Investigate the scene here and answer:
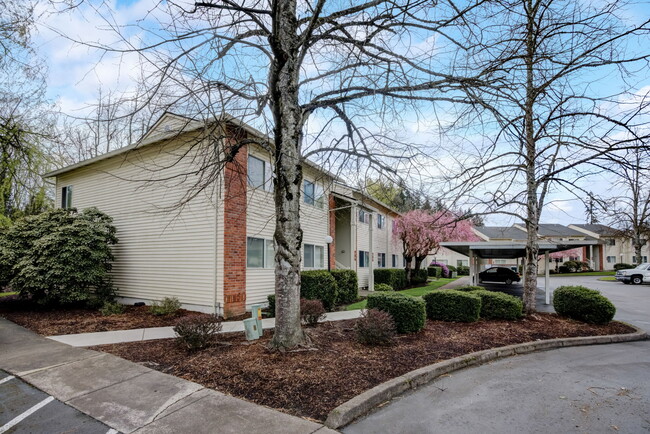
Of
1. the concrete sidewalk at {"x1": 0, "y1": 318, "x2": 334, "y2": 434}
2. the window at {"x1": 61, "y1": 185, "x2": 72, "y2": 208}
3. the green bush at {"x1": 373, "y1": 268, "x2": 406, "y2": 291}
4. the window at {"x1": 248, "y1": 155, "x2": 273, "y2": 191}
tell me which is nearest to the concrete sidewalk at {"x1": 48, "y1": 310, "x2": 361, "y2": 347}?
the concrete sidewalk at {"x1": 0, "y1": 318, "x2": 334, "y2": 434}

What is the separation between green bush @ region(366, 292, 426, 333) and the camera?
6992 millimetres

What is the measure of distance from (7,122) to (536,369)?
474 inches

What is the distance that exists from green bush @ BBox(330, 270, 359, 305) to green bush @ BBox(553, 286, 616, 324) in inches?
272

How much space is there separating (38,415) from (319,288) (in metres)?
8.17

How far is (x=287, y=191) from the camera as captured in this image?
574cm

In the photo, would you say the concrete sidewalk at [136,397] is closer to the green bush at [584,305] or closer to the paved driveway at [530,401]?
the paved driveway at [530,401]

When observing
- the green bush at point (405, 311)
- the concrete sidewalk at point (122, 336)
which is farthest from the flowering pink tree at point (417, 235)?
the concrete sidewalk at point (122, 336)

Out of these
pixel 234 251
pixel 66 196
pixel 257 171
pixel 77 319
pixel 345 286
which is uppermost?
pixel 257 171

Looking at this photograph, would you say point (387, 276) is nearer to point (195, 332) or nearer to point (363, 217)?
point (363, 217)

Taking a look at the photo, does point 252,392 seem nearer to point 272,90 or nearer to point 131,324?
point 272,90

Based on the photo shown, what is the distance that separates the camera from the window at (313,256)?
14.4 m

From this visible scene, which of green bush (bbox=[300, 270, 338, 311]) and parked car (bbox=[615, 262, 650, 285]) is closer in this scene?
green bush (bbox=[300, 270, 338, 311])

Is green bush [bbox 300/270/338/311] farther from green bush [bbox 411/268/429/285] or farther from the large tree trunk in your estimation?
green bush [bbox 411/268/429/285]

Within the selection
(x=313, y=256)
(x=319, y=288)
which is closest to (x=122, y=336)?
(x=319, y=288)
